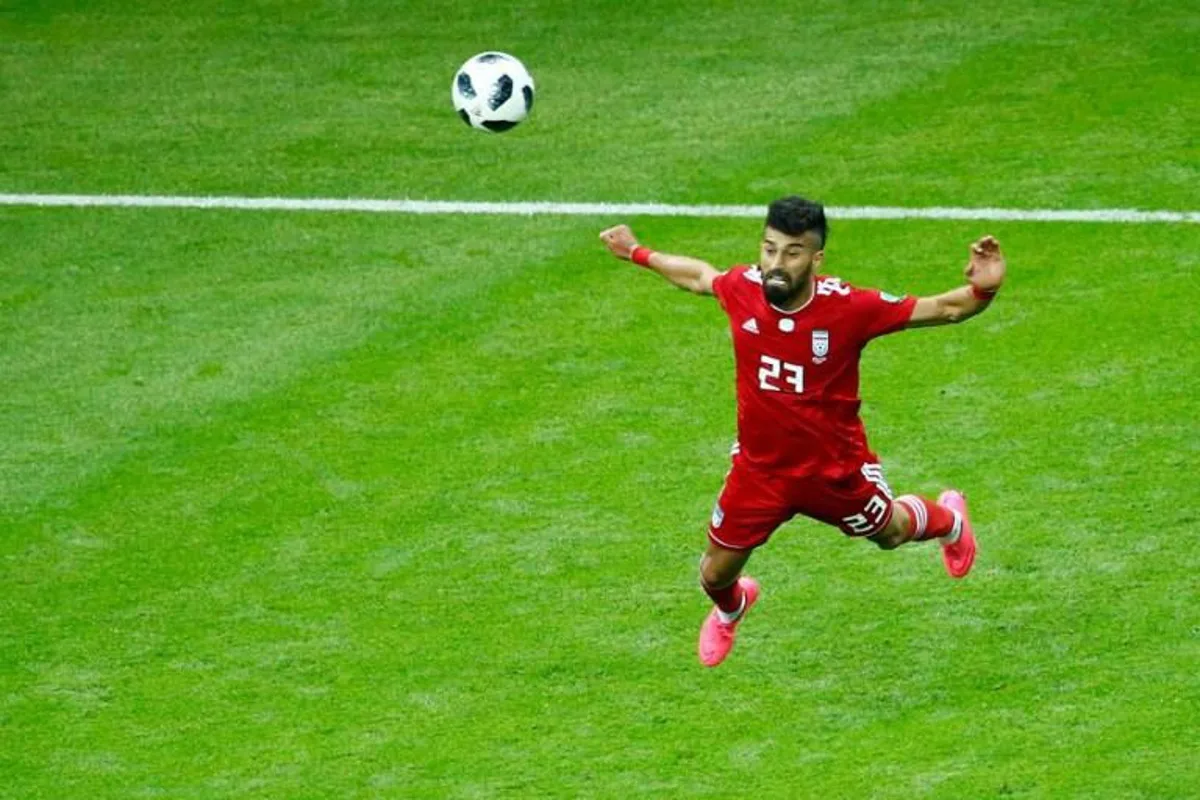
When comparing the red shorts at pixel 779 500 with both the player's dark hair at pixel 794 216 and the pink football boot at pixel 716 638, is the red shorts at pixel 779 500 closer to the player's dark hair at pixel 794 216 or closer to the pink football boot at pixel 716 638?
the pink football boot at pixel 716 638

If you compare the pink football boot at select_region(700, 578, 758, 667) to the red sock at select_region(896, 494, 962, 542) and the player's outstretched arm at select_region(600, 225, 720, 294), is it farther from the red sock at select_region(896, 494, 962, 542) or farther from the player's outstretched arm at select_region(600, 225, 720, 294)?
the player's outstretched arm at select_region(600, 225, 720, 294)

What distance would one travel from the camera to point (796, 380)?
11078mm

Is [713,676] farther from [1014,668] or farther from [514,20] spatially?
[514,20]

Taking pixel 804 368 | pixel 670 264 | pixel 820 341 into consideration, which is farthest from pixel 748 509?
pixel 670 264

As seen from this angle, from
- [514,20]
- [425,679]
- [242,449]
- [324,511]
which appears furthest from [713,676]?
[514,20]

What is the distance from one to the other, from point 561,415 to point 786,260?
4.07 m

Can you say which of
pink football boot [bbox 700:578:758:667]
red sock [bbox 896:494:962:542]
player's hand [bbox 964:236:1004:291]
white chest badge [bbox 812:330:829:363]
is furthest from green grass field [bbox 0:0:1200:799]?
player's hand [bbox 964:236:1004:291]

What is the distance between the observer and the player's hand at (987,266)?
10484 mm

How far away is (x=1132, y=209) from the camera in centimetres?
1702

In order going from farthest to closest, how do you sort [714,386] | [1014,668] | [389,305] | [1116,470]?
[389,305] < [714,386] < [1116,470] < [1014,668]

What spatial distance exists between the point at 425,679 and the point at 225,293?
519cm

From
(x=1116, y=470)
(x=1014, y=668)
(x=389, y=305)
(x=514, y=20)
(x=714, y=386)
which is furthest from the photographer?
(x=514, y=20)

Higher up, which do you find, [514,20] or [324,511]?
[514,20]

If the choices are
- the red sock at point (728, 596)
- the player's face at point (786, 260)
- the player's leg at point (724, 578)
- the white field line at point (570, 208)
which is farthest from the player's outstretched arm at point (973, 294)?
the white field line at point (570, 208)
